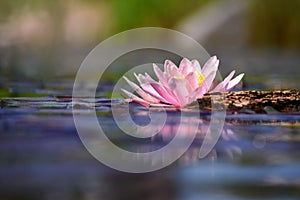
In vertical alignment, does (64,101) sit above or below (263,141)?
above

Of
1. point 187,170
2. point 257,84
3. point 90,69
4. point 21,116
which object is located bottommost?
point 187,170

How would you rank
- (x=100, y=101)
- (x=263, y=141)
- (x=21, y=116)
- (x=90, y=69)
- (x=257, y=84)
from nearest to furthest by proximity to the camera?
1. (x=263, y=141)
2. (x=21, y=116)
3. (x=100, y=101)
4. (x=257, y=84)
5. (x=90, y=69)

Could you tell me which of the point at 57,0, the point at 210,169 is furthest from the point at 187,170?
the point at 57,0

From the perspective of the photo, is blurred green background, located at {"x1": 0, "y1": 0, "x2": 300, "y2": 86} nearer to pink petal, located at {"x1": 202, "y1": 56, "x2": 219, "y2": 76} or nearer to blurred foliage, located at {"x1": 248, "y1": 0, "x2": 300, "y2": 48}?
blurred foliage, located at {"x1": 248, "y1": 0, "x2": 300, "y2": 48}

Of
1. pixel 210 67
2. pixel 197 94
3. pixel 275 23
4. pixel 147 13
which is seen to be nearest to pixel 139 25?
pixel 147 13

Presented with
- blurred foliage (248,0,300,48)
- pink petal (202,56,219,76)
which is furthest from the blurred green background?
pink petal (202,56,219,76)

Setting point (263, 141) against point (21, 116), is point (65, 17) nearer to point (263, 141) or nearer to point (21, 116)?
point (21, 116)

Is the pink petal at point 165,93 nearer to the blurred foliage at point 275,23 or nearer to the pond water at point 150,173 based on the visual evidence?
the pond water at point 150,173
